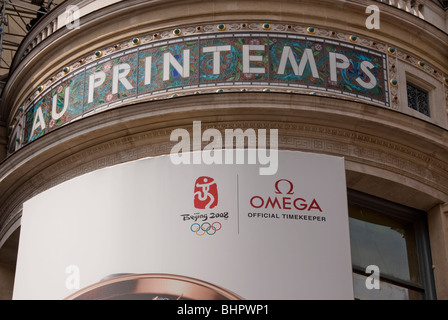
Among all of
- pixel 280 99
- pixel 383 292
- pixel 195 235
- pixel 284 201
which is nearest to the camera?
pixel 195 235

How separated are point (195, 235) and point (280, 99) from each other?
2481 mm

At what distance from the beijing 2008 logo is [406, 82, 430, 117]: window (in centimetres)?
387

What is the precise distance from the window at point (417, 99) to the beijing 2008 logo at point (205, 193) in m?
3.87

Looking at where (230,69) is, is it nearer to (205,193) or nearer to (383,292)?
(205,193)

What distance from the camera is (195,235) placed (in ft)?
53.3

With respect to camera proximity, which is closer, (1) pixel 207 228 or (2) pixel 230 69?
(1) pixel 207 228

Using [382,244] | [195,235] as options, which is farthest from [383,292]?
[195,235]

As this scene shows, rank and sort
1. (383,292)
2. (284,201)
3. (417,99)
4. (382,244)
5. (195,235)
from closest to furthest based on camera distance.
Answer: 1. (195,235)
2. (284,201)
3. (383,292)
4. (382,244)
5. (417,99)

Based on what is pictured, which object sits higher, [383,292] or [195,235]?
[195,235]

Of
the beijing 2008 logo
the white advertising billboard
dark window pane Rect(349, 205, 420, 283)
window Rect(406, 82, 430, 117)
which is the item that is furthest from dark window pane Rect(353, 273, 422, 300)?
window Rect(406, 82, 430, 117)

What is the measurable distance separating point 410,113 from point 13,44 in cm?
1029

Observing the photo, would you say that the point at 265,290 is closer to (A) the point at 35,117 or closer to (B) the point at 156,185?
(B) the point at 156,185

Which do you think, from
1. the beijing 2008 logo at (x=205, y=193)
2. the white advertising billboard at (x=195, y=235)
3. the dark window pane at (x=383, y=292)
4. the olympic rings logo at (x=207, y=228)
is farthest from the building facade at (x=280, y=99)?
the olympic rings logo at (x=207, y=228)

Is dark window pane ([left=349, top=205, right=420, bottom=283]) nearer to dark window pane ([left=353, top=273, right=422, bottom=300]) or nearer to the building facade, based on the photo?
the building facade
